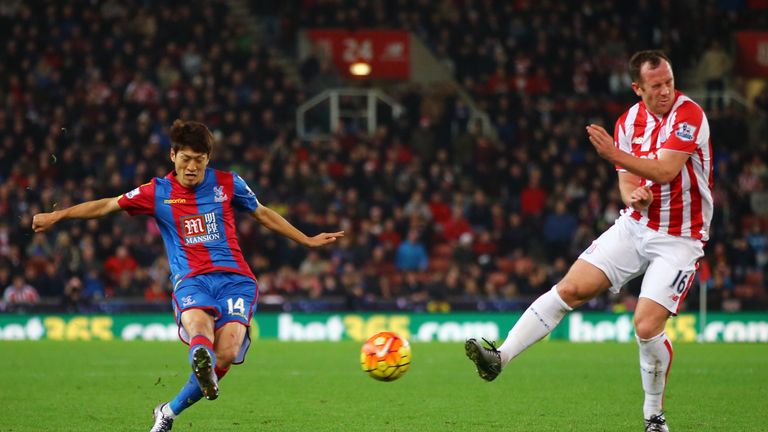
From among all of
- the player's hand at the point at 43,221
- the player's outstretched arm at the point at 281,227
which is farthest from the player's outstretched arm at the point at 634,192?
the player's hand at the point at 43,221

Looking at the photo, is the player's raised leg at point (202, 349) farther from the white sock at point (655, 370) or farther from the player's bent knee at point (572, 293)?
the white sock at point (655, 370)

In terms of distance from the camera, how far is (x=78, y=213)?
7.31m

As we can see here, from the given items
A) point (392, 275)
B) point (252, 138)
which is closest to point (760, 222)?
point (392, 275)

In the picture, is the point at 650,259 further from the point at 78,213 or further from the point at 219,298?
the point at 78,213

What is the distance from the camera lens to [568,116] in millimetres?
23422

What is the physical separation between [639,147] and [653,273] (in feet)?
2.49

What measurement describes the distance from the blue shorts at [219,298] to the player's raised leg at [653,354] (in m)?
2.27

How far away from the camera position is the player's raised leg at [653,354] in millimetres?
7184

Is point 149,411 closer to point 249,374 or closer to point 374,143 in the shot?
point 249,374

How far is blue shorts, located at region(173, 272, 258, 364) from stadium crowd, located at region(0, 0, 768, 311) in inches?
434

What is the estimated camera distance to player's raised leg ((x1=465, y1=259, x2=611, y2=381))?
7289 mm

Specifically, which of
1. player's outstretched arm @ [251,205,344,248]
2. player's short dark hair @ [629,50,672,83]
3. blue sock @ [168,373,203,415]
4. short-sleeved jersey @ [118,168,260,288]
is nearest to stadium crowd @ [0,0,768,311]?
player's outstretched arm @ [251,205,344,248]

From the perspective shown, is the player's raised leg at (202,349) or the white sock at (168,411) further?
the white sock at (168,411)

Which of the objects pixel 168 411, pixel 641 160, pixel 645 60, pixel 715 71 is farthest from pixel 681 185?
pixel 715 71
